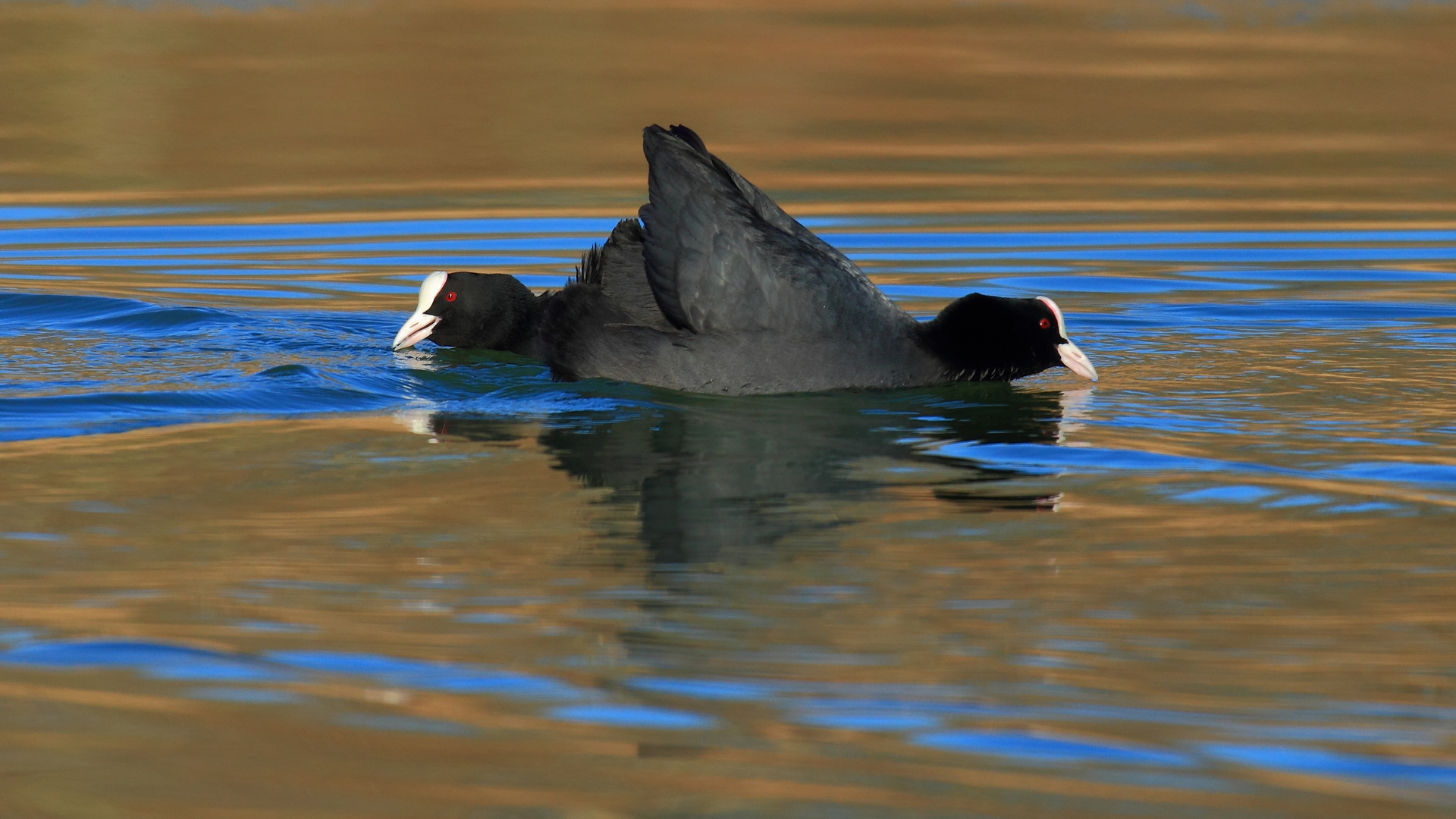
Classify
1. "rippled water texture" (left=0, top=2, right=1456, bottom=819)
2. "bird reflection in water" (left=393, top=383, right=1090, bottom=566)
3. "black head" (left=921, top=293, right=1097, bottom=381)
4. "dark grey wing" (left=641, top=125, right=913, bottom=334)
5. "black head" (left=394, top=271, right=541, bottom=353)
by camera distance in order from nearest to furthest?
"rippled water texture" (left=0, top=2, right=1456, bottom=819)
"bird reflection in water" (left=393, top=383, right=1090, bottom=566)
"dark grey wing" (left=641, top=125, right=913, bottom=334)
"black head" (left=921, top=293, right=1097, bottom=381)
"black head" (left=394, top=271, right=541, bottom=353)

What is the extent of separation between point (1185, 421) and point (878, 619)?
274cm

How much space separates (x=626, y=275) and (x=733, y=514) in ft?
8.04

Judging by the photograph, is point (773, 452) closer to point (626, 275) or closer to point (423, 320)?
point (626, 275)

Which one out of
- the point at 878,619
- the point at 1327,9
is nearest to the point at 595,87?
the point at 1327,9

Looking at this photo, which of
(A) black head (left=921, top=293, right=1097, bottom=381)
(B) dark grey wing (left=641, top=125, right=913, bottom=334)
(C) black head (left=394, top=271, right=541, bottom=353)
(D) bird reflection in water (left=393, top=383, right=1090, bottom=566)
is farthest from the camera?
(C) black head (left=394, top=271, right=541, bottom=353)

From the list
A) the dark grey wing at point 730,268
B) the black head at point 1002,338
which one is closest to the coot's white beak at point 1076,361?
the black head at point 1002,338

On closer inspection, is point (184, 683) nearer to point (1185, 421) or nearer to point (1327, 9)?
point (1185, 421)

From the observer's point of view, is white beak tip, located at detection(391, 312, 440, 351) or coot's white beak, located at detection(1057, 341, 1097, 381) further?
white beak tip, located at detection(391, 312, 440, 351)

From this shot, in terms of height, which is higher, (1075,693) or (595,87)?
(595,87)

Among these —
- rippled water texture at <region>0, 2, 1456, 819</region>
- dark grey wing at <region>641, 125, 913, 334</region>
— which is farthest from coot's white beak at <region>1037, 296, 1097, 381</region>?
dark grey wing at <region>641, 125, 913, 334</region>

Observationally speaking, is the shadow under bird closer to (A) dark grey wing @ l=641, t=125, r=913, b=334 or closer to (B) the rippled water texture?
(A) dark grey wing @ l=641, t=125, r=913, b=334

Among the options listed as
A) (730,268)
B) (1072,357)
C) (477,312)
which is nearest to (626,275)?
(730,268)

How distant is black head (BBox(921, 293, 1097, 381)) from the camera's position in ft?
24.4

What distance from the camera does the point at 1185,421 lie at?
6.63 m
